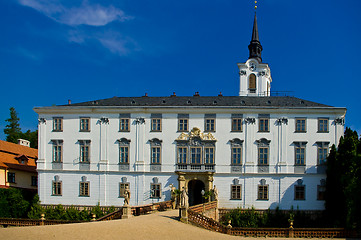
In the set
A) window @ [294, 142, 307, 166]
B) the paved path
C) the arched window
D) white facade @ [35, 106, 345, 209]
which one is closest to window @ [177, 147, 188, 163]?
white facade @ [35, 106, 345, 209]

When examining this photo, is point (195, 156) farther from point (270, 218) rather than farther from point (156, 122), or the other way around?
point (270, 218)

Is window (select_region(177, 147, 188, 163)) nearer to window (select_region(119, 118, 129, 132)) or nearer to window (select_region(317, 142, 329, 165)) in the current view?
window (select_region(119, 118, 129, 132))

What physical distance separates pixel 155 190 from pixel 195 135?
7103 millimetres

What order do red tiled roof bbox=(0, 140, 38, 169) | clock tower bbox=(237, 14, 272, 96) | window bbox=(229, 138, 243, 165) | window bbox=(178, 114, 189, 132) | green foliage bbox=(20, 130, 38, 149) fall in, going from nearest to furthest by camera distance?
window bbox=(229, 138, 243, 165) → window bbox=(178, 114, 189, 132) → red tiled roof bbox=(0, 140, 38, 169) → clock tower bbox=(237, 14, 272, 96) → green foliage bbox=(20, 130, 38, 149)

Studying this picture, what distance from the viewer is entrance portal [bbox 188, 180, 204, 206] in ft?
160

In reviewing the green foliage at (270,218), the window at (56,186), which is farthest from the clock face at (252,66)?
the window at (56,186)

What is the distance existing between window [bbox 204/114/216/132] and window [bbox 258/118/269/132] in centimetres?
478

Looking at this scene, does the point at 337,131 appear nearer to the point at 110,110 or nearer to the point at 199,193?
the point at 199,193

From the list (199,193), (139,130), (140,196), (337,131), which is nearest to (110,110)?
(139,130)

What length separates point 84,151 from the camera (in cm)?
4853

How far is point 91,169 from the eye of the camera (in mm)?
48125

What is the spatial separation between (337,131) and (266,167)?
318 inches

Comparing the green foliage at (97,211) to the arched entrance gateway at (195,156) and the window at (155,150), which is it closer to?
the window at (155,150)

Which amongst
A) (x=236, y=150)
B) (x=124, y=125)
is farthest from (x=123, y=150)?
(x=236, y=150)
